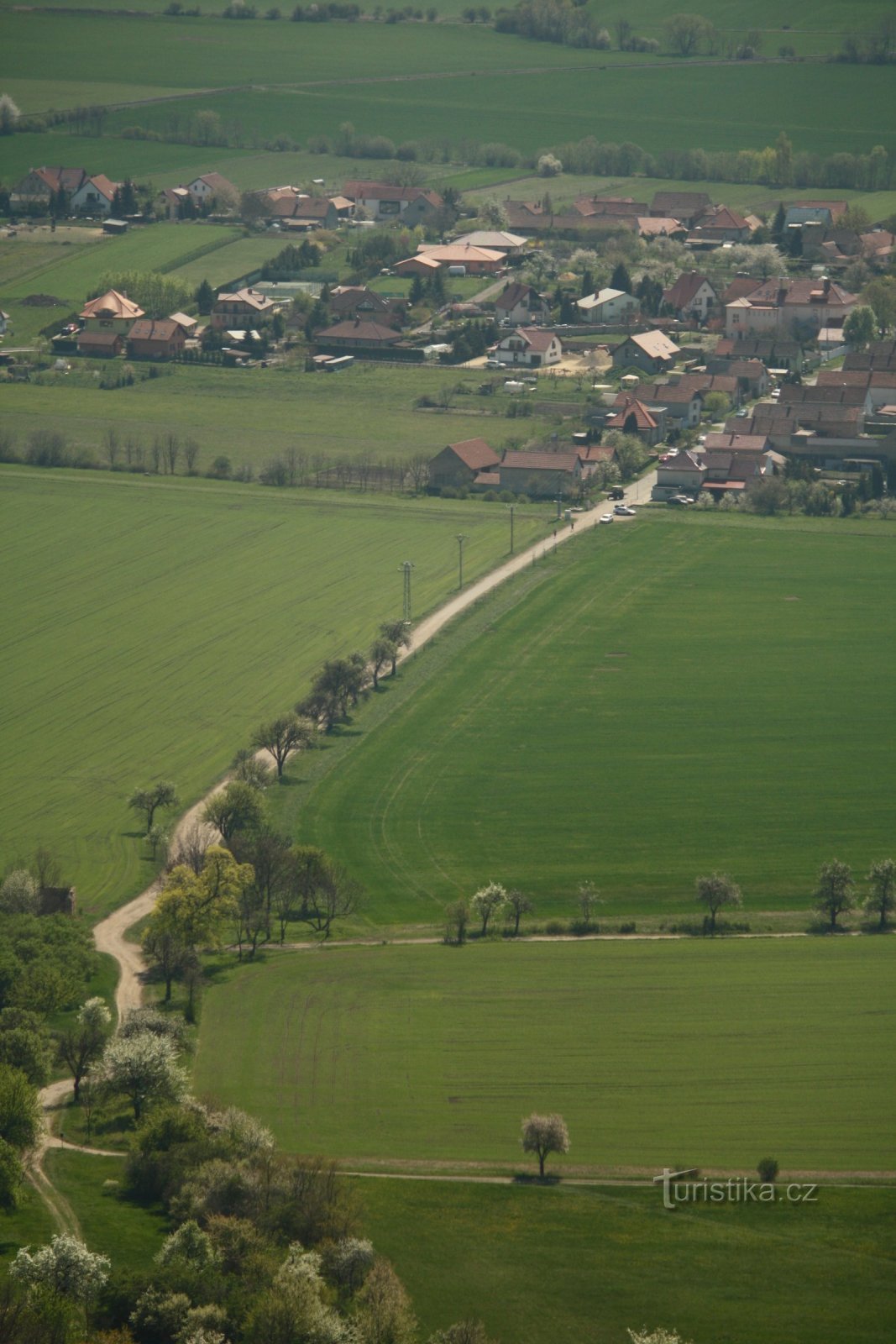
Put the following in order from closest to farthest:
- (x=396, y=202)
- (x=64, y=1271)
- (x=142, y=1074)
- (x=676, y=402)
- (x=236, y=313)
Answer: (x=64, y=1271), (x=142, y=1074), (x=676, y=402), (x=236, y=313), (x=396, y=202)

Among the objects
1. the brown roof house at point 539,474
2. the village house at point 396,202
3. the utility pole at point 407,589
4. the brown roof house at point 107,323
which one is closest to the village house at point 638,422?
the brown roof house at point 539,474

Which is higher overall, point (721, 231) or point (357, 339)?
point (721, 231)

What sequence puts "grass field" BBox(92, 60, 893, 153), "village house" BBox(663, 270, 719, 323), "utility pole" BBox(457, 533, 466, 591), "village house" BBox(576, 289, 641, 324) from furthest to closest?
"grass field" BBox(92, 60, 893, 153) < "village house" BBox(663, 270, 719, 323) < "village house" BBox(576, 289, 641, 324) < "utility pole" BBox(457, 533, 466, 591)

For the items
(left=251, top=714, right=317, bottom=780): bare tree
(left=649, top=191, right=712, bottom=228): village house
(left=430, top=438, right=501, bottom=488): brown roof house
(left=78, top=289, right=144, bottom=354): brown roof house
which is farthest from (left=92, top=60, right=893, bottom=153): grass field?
(left=251, top=714, right=317, bottom=780): bare tree

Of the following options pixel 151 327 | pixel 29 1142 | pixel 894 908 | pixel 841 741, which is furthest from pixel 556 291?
pixel 29 1142

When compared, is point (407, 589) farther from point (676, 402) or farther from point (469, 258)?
point (469, 258)

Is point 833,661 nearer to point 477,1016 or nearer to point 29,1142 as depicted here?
point 477,1016

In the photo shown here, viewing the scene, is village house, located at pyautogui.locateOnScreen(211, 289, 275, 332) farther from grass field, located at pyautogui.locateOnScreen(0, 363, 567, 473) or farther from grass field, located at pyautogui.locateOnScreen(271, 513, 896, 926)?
grass field, located at pyautogui.locateOnScreen(271, 513, 896, 926)

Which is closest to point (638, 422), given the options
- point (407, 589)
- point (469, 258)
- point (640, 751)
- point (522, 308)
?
point (522, 308)
